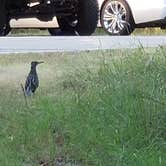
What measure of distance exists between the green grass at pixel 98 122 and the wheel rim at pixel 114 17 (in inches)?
248

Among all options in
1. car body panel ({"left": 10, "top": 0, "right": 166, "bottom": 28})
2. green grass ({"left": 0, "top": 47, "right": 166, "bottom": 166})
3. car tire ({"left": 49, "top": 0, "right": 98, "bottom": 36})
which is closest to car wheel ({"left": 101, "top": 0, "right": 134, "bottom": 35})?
car body panel ({"left": 10, "top": 0, "right": 166, "bottom": 28})

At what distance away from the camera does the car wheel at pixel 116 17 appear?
11789 mm

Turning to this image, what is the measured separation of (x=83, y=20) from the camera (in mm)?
10422

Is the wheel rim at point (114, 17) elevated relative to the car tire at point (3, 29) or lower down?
lower down

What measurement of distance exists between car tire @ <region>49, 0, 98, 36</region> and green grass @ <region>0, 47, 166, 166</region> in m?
4.76

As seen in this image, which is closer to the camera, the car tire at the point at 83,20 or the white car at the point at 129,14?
the car tire at the point at 83,20

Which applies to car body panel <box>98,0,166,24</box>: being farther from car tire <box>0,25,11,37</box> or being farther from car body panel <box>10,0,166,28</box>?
car tire <box>0,25,11,37</box>

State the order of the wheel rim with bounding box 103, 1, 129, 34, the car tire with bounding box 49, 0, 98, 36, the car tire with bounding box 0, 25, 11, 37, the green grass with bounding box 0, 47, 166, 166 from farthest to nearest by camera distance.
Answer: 1. the wheel rim with bounding box 103, 1, 129, 34
2. the car tire with bounding box 49, 0, 98, 36
3. the car tire with bounding box 0, 25, 11, 37
4. the green grass with bounding box 0, 47, 166, 166

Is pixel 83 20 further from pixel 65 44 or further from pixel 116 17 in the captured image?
pixel 65 44

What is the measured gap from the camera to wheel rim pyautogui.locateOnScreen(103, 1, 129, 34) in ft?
38.7

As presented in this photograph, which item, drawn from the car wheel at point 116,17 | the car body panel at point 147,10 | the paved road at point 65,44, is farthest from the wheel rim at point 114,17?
the paved road at point 65,44

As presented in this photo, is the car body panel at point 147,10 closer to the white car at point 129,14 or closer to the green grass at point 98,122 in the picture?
the white car at point 129,14

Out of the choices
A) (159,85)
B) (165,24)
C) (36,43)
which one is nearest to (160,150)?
(159,85)

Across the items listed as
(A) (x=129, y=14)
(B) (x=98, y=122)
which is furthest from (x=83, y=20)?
(B) (x=98, y=122)
